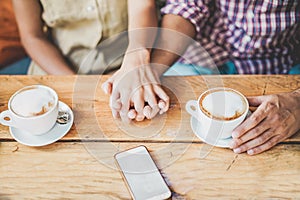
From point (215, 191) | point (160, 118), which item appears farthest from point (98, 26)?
point (215, 191)

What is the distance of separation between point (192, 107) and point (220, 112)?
108 mm

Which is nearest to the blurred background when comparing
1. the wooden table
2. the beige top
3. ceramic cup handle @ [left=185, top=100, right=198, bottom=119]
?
the beige top

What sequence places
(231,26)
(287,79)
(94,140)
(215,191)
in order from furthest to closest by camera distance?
(231,26) → (287,79) → (94,140) → (215,191)

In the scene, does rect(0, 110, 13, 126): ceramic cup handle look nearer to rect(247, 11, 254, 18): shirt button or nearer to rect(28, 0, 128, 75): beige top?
rect(28, 0, 128, 75): beige top

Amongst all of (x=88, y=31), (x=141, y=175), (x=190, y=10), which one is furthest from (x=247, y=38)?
(x=141, y=175)

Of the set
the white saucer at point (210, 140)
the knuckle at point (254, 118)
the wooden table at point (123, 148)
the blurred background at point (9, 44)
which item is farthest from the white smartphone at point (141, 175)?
the blurred background at point (9, 44)

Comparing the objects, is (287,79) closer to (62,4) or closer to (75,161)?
(75,161)

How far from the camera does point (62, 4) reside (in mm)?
1284

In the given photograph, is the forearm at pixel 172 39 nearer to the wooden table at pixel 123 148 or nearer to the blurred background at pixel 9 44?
the wooden table at pixel 123 148

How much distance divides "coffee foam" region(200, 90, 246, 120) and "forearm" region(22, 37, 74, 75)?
0.59 meters

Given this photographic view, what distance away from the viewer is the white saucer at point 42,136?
896mm

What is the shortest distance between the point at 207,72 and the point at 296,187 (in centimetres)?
57

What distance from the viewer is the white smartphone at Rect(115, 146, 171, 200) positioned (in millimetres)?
789

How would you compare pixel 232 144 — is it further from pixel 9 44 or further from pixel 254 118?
pixel 9 44
